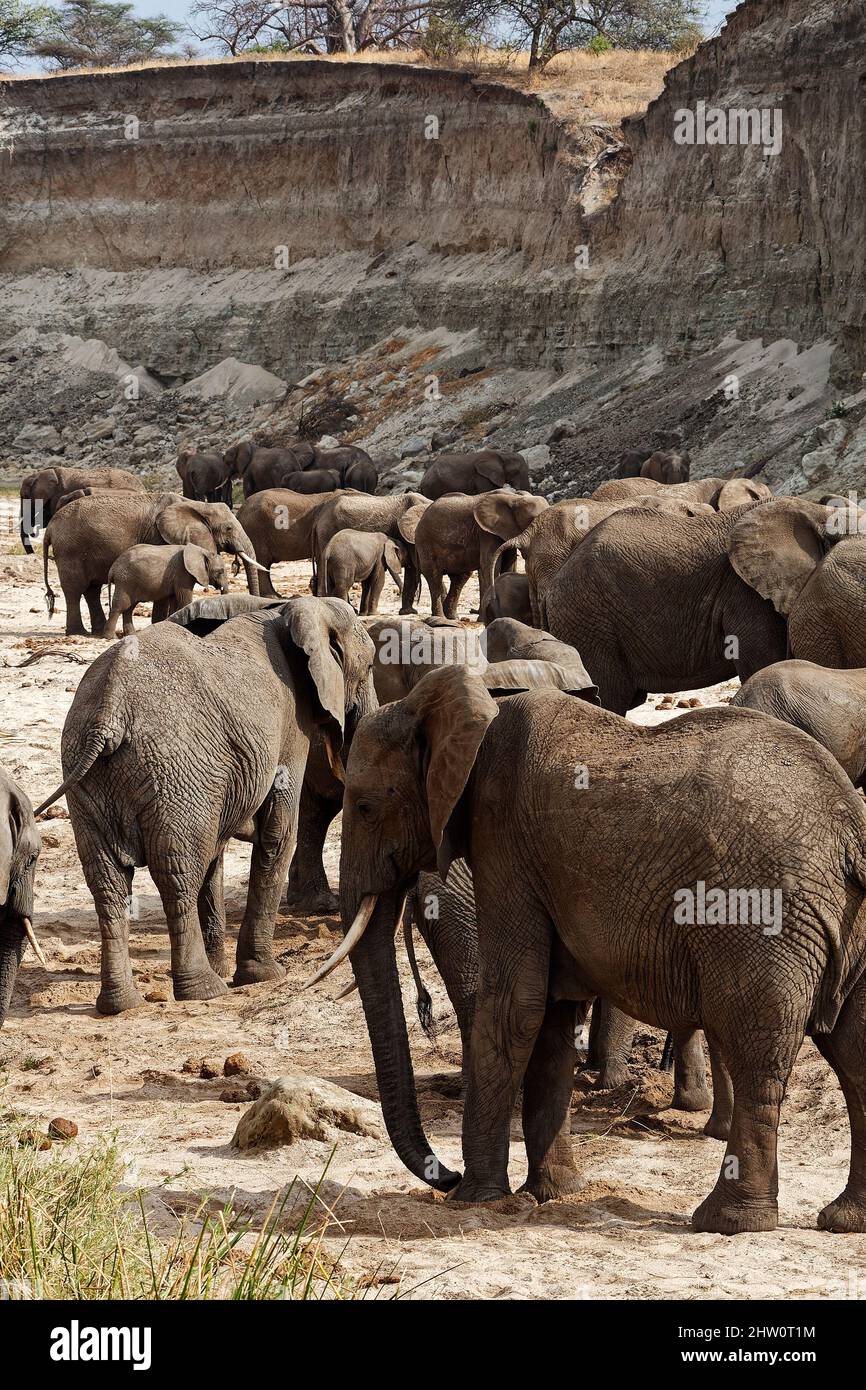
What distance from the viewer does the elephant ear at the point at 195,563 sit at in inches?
663

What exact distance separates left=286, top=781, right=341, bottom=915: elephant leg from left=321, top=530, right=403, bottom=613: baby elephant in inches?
361

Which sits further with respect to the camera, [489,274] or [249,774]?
[489,274]

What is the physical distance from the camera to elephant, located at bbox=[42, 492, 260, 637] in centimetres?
1842

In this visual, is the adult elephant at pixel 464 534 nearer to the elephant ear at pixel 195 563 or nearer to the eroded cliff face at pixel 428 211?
the elephant ear at pixel 195 563

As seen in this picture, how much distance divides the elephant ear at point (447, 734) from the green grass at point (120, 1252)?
123cm

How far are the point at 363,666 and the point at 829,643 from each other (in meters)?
Answer: 2.75

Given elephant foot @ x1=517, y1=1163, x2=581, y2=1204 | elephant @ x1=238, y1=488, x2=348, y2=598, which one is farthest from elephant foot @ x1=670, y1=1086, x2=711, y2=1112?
elephant @ x1=238, y1=488, x2=348, y2=598

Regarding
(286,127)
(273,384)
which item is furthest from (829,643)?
(286,127)

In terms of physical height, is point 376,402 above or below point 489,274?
below

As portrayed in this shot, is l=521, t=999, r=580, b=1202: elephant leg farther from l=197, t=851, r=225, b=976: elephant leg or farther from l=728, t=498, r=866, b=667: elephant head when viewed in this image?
l=728, t=498, r=866, b=667: elephant head
